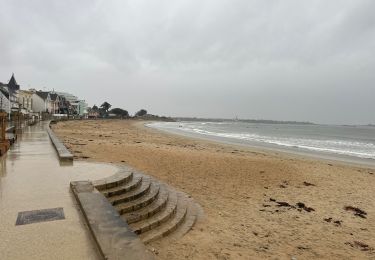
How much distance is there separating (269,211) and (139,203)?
3.91m

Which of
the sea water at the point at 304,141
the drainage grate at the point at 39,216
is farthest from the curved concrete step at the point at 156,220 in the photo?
the sea water at the point at 304,141

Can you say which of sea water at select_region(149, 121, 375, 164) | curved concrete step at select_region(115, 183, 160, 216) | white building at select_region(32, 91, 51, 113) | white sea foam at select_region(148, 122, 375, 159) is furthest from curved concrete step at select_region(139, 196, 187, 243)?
white building at select_region(32, 91, 51, 113)

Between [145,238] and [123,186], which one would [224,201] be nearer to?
[123,186]

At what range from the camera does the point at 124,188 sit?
23.4ft

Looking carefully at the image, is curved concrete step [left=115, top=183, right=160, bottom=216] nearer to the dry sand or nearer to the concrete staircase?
the concrete staircase

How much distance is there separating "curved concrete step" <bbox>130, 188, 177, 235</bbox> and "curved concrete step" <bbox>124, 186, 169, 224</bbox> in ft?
0.24

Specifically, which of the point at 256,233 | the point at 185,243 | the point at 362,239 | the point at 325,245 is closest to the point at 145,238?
the point at 185,243

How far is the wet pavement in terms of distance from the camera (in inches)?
162

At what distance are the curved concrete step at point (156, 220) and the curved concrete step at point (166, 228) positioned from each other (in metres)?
0.07

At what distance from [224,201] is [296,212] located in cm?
204

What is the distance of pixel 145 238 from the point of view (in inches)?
226

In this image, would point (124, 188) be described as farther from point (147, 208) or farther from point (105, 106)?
point (105, 106)

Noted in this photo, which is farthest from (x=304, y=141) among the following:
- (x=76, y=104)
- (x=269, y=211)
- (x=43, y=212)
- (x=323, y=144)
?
(x=76, y=104)

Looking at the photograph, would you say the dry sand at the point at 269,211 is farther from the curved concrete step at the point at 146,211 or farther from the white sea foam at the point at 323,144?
the white sea foam at the point at 323,144
